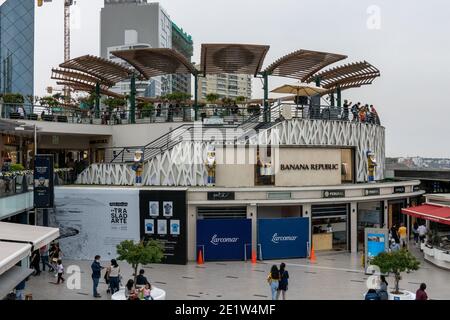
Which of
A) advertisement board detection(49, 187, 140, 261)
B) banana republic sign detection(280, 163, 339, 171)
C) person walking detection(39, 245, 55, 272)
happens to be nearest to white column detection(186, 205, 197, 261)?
advertisement board detection(49, 187, 140, 261)

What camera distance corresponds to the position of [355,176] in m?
26.8

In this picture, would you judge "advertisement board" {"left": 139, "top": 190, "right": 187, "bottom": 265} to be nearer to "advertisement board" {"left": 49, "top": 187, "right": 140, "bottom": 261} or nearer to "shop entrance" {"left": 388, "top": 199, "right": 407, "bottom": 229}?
"advertisement board" {"left": 49, "top": 187, "right": 140, "bottom": 261}

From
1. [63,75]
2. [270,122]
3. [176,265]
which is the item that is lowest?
[176,265]

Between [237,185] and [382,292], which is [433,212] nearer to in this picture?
[237,185]

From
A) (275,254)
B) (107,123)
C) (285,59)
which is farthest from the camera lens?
(107,123)

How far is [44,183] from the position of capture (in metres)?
19.7

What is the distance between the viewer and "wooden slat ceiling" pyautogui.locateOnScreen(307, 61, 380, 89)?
3006 cm

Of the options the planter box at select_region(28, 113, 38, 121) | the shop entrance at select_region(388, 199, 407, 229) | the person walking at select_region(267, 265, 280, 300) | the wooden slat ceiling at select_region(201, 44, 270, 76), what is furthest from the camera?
the wooden slat ceiling at select_region(201, 44, 270, 76)

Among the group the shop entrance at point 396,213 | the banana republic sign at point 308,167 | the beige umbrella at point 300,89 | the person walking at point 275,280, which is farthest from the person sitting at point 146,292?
the shop entrance at point 396,213

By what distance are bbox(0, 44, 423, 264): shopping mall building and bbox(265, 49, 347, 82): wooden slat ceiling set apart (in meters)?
0.19
